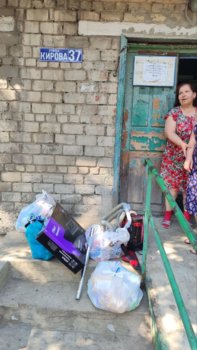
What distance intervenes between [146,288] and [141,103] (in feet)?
7.02

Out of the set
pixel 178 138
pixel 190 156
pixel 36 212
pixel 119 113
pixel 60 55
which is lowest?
pixel 36 212

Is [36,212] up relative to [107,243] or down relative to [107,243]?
up

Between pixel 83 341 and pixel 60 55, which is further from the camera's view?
pixel 60 55

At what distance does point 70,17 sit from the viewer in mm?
3439

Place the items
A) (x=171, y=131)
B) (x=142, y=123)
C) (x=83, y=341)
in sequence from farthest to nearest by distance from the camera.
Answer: (x=142, y=123), (x=171, y=131), (x=83, y=341)

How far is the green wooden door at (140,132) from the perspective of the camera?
3.70m

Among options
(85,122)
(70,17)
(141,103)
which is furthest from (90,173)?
(70,17)

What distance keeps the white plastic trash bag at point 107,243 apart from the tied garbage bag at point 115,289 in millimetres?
291

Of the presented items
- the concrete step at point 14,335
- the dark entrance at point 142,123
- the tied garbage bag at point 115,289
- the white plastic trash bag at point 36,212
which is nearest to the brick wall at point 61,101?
the dark entrance at point 142,123

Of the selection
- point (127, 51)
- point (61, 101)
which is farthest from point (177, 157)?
A: point (61, 101)

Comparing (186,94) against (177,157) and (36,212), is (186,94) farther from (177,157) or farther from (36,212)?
(36,212)

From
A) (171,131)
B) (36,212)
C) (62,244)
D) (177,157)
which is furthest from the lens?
(177,157)

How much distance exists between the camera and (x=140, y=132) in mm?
3811

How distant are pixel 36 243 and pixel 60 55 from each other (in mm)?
2067
